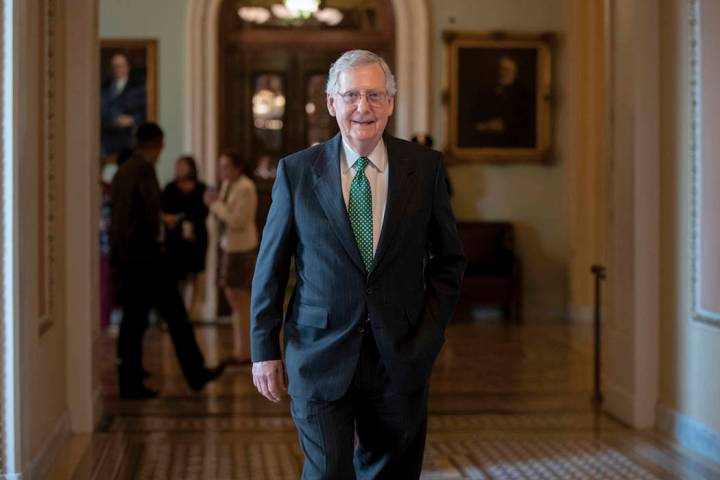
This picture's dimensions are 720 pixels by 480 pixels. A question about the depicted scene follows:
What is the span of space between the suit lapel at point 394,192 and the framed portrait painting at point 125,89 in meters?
9.18

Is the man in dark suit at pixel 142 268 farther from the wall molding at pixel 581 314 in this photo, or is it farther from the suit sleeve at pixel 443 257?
the wall molding at pixel 581 314

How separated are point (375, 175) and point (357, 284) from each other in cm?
34

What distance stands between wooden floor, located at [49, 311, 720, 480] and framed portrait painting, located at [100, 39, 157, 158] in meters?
3.69

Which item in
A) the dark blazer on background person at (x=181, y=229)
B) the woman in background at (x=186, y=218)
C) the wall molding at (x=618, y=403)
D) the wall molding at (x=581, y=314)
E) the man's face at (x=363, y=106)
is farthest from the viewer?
the wall molding at (x=581, y=314)

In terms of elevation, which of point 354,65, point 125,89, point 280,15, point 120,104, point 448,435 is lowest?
point 448,435

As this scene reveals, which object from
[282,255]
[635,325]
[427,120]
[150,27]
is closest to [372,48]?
[427,120]

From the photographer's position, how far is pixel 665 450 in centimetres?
595

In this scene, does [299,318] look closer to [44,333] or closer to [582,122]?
[44,333]

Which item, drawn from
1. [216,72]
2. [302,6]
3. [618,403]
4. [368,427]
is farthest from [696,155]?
[216,72]

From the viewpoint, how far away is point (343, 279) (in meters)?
3.28

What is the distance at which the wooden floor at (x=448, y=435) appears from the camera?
18.1ft

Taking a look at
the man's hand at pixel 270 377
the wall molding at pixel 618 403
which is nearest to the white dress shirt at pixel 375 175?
the man's hand at pixel 270 377

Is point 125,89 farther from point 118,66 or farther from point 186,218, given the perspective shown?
point 186,218

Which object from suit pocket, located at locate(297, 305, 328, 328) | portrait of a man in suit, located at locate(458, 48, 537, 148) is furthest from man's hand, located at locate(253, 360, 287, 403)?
portrait of a man in suit, located at locate(458, 48, 537, 148)
